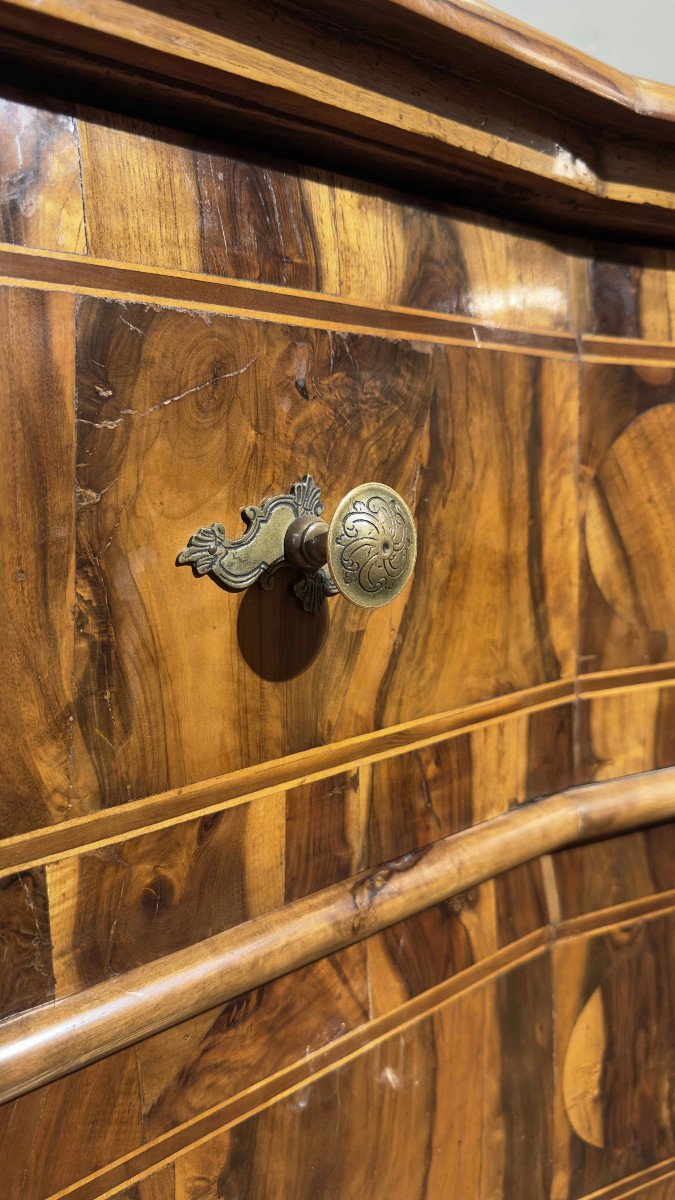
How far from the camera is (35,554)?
0.96 feet

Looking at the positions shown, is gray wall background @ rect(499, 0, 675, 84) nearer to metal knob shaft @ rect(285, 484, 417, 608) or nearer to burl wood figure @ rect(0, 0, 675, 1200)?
burl wood figure @ rect(0, 0, 675, 1200)

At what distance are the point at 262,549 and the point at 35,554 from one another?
91mm

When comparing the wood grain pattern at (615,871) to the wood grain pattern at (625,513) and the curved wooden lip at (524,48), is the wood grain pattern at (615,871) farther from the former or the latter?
the curved wooden lip at (524,48)

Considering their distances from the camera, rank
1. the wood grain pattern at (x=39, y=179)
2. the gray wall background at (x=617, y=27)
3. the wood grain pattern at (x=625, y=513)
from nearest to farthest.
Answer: the wood grain pattern at (x=39, y=179) < the wood grain pattern at (x=625, y=513) < the gray wall background at (x=617, y=27)

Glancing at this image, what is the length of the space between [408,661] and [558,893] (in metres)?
0.20

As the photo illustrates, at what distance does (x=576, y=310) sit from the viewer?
482 mm

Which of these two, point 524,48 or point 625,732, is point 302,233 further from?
point 625,732

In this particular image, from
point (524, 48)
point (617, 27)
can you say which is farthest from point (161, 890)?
point (617, 27)

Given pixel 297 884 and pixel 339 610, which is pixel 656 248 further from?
pixel 297 884

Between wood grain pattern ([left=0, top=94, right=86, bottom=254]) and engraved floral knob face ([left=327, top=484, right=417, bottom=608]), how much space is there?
0.13 m

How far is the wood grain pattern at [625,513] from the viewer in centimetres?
50

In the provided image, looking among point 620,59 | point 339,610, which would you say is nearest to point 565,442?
point 339,610

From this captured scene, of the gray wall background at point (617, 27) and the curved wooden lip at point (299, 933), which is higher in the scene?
the gray wall background at point (617, 27)

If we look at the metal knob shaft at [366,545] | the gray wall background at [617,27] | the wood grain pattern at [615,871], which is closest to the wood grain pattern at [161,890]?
the metal knob shaft at [366,545]
